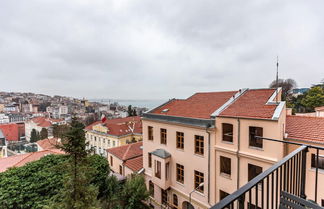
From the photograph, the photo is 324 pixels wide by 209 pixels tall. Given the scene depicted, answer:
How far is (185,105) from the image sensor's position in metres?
14.3

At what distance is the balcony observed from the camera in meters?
1.31

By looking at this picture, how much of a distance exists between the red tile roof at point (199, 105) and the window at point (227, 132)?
50.2 inches

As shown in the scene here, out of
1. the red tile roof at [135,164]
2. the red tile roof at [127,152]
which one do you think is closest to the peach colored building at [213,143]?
the red tile roof at [135,164]

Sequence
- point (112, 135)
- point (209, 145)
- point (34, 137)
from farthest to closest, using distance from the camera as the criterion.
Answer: point (34, 137), point (112, 135), point (209, 145)

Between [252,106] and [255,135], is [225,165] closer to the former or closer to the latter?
[255,135]

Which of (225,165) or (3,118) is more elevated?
(225,165)

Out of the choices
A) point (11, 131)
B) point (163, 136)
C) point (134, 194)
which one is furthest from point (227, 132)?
point (11, 131)

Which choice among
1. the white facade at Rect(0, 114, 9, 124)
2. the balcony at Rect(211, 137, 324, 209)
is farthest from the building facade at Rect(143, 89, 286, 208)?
the white facade at Rect(0, 114, 9, 124)

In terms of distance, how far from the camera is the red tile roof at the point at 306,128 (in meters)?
8.05

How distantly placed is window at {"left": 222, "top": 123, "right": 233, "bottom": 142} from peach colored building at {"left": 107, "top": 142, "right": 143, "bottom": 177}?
29.2 ft

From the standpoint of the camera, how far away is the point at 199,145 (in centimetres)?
1123

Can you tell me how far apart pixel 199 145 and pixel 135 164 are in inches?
308

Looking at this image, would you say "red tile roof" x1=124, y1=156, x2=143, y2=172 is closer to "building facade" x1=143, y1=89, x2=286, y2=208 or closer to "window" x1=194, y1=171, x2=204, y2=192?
"building facade" x1=143, y1=89, x2=286, y2=208

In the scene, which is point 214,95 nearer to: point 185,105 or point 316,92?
point 185,105
